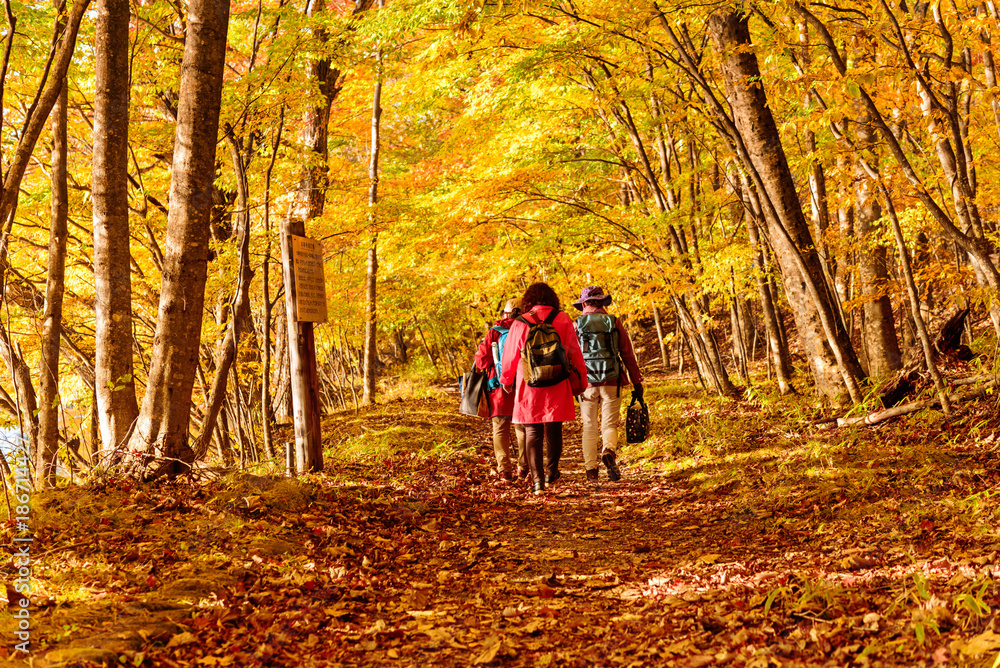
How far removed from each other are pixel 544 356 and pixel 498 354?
1122 mm

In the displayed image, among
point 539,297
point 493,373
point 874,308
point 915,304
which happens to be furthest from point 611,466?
point 874,308

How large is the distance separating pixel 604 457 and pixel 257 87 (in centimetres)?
558

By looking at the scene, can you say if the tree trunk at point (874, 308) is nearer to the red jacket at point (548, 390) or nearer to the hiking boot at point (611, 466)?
the hiking boot at point (611, 466)

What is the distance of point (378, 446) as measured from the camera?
887 centimetres

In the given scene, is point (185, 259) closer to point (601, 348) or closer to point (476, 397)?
point (476, 397)

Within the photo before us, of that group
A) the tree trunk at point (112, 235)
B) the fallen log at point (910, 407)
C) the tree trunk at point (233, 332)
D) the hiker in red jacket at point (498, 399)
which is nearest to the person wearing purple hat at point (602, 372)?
the hiker in red jacket at point (498, 399)

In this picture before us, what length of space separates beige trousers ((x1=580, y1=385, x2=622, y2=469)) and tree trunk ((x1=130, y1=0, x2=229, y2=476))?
376cm

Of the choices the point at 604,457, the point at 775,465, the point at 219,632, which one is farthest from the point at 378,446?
the point at 219,632

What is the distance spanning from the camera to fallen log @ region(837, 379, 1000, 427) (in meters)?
6.09

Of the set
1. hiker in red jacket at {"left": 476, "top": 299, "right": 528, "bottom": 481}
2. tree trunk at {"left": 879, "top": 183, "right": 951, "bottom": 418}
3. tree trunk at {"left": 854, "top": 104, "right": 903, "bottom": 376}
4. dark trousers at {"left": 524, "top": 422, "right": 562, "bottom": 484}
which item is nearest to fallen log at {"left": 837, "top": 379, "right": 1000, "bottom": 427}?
tree trunk at {"left": 879, "top": 183, "right": 951, "bottom": 418}

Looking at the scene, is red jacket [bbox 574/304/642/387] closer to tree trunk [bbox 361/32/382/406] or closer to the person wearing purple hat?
the person wearing purple hat

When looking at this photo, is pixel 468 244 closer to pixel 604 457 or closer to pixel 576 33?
pixel 576 33

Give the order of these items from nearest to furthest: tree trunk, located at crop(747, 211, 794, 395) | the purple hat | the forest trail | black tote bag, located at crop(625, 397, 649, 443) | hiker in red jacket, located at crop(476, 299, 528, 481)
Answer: the forest trail < the purple hat < black tote bag, located at crop(625, 397, 649, 443) < hiker in red jacket, located at crop(476, 299, 528, 481) < tree trunk, located at crop(747, 211, 794, 395)

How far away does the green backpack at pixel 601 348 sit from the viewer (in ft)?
23.4
